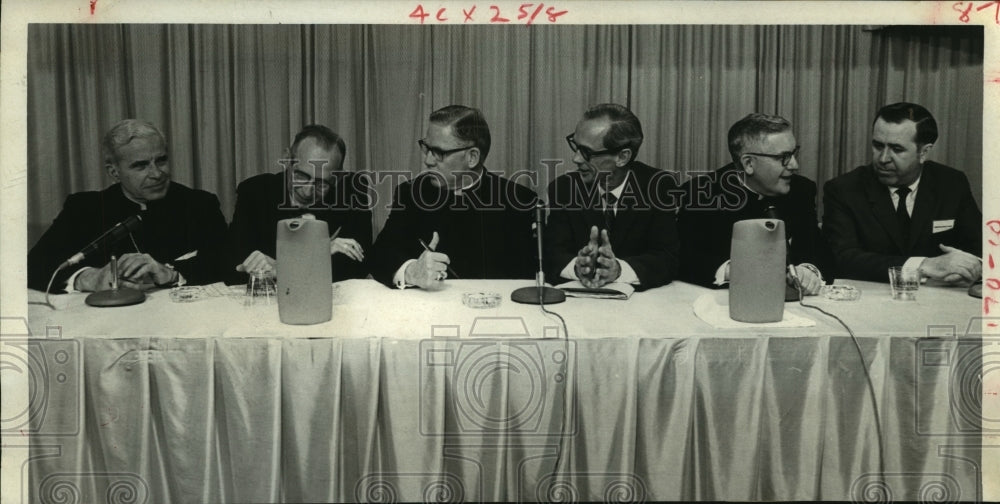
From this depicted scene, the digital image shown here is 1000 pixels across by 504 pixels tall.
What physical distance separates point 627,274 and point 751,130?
0.69 metres

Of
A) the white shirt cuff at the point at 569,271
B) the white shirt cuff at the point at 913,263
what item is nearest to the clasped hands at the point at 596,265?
the white shirt cuff at the point at 569,271

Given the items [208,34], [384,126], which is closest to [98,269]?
[208,34]

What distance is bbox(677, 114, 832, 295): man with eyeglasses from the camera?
2.50 metres

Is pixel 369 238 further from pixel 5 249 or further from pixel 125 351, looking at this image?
pixel 5 249

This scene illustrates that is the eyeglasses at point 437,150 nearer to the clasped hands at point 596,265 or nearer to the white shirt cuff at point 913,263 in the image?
the clasped hands at point 596,265

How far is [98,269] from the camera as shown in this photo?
2215 mm

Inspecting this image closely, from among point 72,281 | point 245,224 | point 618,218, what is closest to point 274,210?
point 245,224

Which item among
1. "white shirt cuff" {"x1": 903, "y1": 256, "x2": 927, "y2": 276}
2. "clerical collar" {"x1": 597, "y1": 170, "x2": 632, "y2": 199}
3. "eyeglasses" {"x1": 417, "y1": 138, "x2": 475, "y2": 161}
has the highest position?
"eyeglasses" {"x1": 417, "y1": 138, "x2": 475, "y2": 161}

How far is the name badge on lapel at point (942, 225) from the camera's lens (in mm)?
2338

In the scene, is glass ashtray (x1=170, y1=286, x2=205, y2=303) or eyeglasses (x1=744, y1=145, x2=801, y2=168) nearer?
glass ashtray (x1=170, y1=286, x2=205, y2=303)

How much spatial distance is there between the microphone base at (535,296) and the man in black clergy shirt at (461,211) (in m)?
0.34

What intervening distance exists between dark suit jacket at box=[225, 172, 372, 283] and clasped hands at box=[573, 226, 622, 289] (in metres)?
0.79

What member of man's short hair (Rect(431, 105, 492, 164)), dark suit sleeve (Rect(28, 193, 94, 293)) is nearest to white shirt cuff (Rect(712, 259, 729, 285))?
man's short hair (Rect(431, 105, 492, 164))

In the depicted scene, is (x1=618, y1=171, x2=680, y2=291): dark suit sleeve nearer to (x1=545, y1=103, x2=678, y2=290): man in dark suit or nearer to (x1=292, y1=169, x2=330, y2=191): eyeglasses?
(x1=545, y1=103, x2=678, y2=290): man in dark suit
